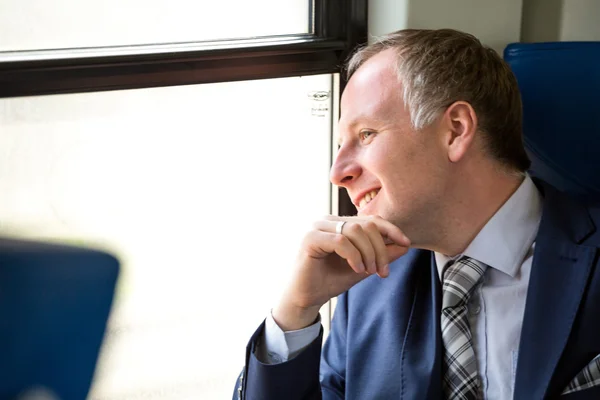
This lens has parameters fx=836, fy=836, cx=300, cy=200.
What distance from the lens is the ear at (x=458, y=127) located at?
160 centimetres

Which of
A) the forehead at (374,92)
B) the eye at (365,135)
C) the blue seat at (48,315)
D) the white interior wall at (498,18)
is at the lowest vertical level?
the blue seat at (48,315)

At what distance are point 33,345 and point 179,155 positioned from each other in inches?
21.3

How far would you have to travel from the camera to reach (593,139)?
181cm

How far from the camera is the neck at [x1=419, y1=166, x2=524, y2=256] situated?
5.29 feet

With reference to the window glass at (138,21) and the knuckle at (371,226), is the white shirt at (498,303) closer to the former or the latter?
the knuckle at (371,226)

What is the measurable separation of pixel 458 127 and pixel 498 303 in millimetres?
346

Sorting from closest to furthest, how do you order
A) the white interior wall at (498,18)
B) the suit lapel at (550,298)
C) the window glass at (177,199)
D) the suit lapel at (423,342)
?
the suit lapel at (550,298)
the suit lapel at (423,342)
the window glass at (177,199)
the white interior wall at (498,18)

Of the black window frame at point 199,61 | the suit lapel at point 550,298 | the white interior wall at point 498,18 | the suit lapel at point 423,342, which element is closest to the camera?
the suit lapel at point 550,298

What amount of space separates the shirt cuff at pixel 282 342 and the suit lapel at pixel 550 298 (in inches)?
15.5

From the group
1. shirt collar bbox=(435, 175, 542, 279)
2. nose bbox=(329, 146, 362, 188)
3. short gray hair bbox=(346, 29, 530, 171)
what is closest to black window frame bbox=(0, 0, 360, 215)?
short gray hair bbox=(346, 29, 530, 171)

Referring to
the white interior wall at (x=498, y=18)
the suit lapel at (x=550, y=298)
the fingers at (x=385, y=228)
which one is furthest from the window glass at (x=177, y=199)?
the suit lapel at (x=550, y=298)

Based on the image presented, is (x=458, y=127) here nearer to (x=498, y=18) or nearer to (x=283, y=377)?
(x=283, y=377)

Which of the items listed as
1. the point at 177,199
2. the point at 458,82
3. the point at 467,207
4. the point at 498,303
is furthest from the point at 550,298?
the point at 177,199

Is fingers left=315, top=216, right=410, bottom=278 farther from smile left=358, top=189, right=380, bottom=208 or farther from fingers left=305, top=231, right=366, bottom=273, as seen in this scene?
smile left=358, top=189, right=380, bottom=208
